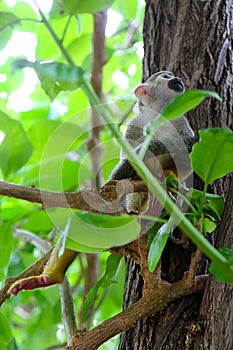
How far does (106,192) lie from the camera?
92 cm

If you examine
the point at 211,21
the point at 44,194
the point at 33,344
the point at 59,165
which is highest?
the point at 211,21

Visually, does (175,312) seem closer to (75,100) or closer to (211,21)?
(211,21)

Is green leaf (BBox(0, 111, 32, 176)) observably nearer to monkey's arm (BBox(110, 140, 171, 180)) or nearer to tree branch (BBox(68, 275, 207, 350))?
monkey's arm (BBox(110, 140, 171, 180))

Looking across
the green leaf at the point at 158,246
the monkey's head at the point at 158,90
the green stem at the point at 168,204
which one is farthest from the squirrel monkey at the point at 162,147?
the green stem at the point at 168,204

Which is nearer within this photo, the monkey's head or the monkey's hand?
the monkey's hand

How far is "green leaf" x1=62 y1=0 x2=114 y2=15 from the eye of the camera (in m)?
0.87

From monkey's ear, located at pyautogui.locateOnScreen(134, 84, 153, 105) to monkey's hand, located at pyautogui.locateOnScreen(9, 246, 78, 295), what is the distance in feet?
1.73

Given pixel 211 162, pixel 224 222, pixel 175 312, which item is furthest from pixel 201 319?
pixel 211 162

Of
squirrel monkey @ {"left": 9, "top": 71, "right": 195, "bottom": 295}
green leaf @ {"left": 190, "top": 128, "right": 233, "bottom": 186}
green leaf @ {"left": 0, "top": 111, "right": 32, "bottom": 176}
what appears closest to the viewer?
green leaf @ {"left": 190, "top": 128, "right": 233, "bottom": 186}

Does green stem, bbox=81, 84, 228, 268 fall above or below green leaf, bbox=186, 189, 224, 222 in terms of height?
above

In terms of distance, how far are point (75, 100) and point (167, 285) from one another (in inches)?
48.3

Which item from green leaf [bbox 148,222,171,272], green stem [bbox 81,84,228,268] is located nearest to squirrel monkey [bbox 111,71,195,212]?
green leaf [bbox 148,222,171,272]

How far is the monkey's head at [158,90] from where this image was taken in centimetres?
122

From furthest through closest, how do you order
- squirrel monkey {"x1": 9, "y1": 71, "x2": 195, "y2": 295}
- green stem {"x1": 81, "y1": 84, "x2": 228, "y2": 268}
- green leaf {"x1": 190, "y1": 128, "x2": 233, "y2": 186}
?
squirrel monkey {"x1": 9, "y1": 71, "x2": 195, "y2": 295} → green leaf {"x1": 190, "y1": 128, "x2": 233, "y2": 186} → green stem {"x1": 81, "y1": 84, "x2": 228, "y2": 268}
